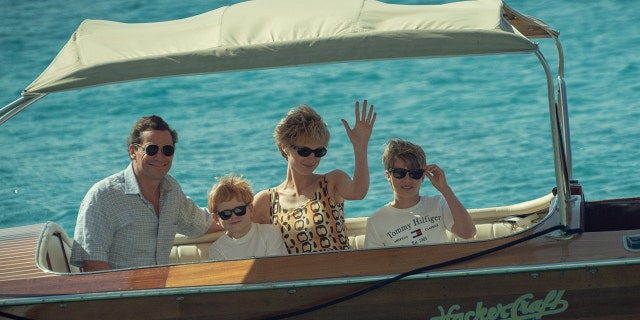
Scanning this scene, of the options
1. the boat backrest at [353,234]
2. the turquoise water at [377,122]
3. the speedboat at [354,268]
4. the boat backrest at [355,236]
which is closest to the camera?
the speedboat at [354,268]

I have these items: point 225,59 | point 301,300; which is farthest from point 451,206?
point 225,59

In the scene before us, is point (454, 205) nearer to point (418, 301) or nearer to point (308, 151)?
point (418, 301)

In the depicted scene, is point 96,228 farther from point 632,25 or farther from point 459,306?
point 632,25

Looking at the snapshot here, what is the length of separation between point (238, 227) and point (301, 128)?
0.48m

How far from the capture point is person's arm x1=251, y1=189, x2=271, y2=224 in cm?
459

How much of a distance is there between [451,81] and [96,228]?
602 cm

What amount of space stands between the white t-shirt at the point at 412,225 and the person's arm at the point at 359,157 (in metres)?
0.15

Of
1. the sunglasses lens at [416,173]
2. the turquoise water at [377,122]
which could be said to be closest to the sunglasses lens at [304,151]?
the sunglasses lens at [416,173]

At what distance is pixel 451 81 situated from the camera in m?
9.88

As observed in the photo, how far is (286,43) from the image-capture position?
3961 millimetres

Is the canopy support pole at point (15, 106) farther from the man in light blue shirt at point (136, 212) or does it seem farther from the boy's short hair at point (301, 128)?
the boy's short hair at point (301, 128)

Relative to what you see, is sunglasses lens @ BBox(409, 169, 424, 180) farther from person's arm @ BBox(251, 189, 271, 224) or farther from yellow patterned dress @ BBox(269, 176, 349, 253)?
person's arm @ BBox(251, 189, 271, 224)

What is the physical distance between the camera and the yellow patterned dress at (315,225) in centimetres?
441

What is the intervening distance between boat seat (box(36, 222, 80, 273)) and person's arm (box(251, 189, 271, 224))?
0.78m
